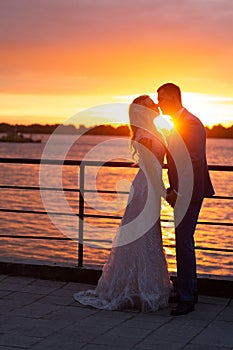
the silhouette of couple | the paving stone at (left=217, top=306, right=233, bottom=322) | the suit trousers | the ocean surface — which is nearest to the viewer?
the paving stone at (left=217, top=306, right=233, bottom=322)

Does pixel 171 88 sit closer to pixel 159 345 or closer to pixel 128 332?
pixel 128 332

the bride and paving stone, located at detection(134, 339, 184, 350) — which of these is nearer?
paving stone, located at detection(134, 339, 184, 350)

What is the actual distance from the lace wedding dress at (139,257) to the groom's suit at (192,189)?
0.59ft

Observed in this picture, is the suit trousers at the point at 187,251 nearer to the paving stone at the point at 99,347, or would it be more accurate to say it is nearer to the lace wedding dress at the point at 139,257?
the lace wedding dress at the point at 139,257

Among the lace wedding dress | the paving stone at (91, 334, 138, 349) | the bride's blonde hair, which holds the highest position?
the bride's blonde hair

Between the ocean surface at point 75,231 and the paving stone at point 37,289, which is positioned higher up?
the paving stone at point 37,289

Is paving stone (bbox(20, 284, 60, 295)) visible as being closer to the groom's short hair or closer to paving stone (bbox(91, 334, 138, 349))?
paving stone (bbox(91, 334, 138, 349))

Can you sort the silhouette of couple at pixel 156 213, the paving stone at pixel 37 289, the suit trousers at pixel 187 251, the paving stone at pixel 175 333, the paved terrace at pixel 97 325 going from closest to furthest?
the paved terrace at pixel 97 325 < the paving stone at pixel 175 333 < the silhouette of couple at pixel 156 213 < the suit trousers at pixel 187 251 < the paving stone at pixel 37 289

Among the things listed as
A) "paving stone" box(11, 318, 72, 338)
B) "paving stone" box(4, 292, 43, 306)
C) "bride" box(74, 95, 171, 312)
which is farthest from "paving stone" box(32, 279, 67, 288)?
"paving stone" box(11, 318, 72, 338)

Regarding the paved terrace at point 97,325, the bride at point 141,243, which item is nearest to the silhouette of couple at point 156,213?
the bride at point 141,243

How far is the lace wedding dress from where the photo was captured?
591 centimetres

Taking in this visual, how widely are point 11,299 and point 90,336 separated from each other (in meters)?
1.23

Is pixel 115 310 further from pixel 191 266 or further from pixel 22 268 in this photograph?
pixel 22 268

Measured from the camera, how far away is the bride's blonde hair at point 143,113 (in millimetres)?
5875
